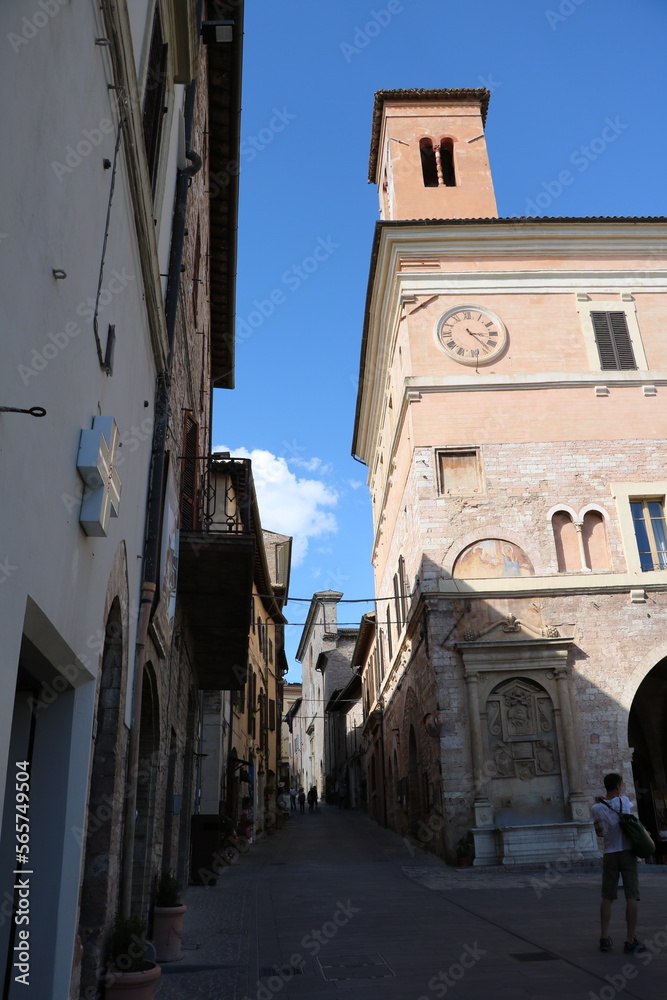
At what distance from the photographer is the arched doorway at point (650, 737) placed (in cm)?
1939

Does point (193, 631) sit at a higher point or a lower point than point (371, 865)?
higher

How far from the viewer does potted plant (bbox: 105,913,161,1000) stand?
483 cm

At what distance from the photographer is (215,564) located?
985cm

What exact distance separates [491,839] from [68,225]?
14.2 metres

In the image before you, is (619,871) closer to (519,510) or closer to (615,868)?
(615,868)

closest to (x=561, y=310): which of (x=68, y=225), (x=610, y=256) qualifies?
(x=610, y=256)

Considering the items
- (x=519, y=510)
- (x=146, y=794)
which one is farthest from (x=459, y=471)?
(x=146, y=794)

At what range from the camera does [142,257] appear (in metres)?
6.24

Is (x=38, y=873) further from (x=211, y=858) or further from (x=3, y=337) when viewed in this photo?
(x=211, y=858)

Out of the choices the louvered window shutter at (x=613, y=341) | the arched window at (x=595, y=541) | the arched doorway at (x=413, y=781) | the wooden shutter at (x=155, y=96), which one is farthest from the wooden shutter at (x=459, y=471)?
the wooden shutter at (x=155, y=96)

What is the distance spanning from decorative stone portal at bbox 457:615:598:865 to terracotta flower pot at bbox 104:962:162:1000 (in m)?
11.2

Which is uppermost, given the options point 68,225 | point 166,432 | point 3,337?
point 166,432

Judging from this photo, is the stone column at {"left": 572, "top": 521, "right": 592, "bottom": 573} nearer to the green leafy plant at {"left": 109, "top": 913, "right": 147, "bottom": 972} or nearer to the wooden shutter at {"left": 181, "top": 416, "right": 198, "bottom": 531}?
the wooden shutter at {"left": 181, "top": 416, "right": 198, "bottom": 531}

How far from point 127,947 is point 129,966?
0.43 ft
